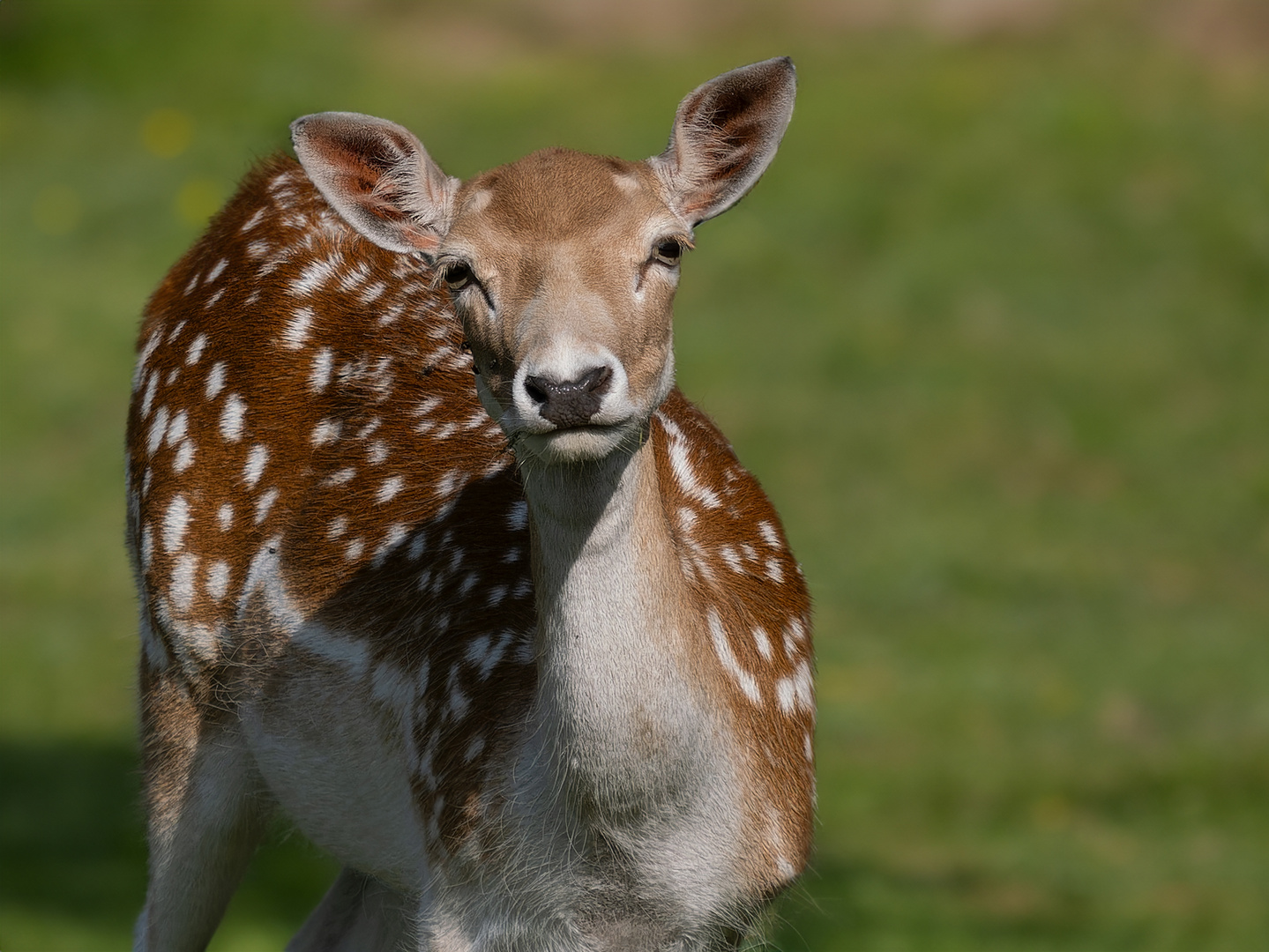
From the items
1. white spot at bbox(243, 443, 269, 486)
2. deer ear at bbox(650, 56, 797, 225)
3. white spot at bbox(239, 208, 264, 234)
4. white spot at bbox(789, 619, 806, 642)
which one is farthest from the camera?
Answer: white spot at bbox(239, 208, 264, 234)

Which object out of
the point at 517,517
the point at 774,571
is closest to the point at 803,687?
the point at 774,571

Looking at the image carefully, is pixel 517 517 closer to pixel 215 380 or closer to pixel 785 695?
pixel 785 695

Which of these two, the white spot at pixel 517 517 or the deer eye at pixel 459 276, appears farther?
the white spot at pixel 517 517

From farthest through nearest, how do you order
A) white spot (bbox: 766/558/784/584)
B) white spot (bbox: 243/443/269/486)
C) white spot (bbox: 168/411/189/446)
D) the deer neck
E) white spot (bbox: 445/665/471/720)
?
white spot (bbox: 168/411/189/446) → white spot (bbox: 243/443/269/486) → white spot (bbox: 766/558/784/584) → white spot (bbox: 445/665/471/720) → the deer neck

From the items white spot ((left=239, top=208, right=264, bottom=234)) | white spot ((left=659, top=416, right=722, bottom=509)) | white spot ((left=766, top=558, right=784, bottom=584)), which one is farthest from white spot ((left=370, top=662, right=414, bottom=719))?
white spot ((left=239, top=208, right=264, bottom=234))

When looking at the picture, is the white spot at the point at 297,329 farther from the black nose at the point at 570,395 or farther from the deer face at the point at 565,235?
the black nose at the point at 570,395

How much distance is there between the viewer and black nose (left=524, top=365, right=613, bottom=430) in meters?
3.59

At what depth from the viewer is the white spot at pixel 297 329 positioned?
549 centimetres

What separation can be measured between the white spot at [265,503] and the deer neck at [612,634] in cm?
148

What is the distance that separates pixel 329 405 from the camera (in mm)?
5398

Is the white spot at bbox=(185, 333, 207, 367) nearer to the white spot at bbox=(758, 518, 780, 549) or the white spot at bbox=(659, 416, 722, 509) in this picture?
the white spot at bbox=(659, 416, 722, 509)

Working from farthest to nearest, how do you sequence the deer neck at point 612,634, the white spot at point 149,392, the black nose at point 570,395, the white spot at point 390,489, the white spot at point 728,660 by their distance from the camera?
the white spot at point 149,392
the white spot at point 390,489
the white spot at point 728,660
the deer neck at point 612,634
the black nose at point 570,395

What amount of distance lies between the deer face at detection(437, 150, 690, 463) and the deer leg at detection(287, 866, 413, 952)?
2195 millimetres

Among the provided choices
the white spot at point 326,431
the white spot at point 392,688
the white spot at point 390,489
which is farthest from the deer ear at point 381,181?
the white spot at point 392,688
